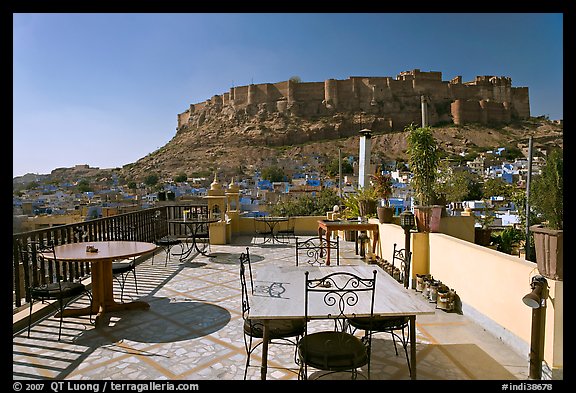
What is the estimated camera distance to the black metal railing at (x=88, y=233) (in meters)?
3.31

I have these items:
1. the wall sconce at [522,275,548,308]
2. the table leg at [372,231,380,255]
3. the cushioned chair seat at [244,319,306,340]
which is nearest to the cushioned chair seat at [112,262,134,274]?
the cushioned chair seat at [244,319,306,340]

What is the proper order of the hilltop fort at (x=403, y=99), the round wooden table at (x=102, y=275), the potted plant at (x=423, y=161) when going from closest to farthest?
the round wooden table at (x=102, y=275) → the potted plant at (x=423, y=161) → the hilltop fort at (x=403, y=99)

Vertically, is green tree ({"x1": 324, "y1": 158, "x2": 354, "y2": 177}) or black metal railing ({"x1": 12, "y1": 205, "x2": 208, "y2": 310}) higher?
green tree ({"x1": 324, "y1": 158, "x2": 354, "y2": 177})

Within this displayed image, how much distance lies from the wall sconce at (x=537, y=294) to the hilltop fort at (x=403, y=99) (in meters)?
47.8

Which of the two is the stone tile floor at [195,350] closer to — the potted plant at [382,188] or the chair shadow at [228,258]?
the chair shadow at [228,258]

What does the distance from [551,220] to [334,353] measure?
4.68 feet

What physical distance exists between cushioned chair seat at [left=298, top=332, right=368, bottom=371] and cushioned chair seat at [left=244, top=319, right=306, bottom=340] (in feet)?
0.53

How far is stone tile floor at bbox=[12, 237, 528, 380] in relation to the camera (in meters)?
2.19

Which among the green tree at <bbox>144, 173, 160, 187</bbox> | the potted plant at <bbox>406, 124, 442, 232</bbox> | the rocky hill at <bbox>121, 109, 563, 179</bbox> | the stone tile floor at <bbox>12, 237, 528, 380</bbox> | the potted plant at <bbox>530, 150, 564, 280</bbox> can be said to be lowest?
the stone tile floor at <bbox>12, 237, 528, 380</bbox>

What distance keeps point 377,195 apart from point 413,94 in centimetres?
4801

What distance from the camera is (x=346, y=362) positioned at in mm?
1759

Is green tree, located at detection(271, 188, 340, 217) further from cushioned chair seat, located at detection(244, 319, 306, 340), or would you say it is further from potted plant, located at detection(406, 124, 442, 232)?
cushioned chair seat, located at detection(244, 319, 306, 340)

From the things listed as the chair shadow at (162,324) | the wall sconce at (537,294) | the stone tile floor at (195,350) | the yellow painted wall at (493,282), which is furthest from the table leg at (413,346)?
the chair shadow at (162,324)

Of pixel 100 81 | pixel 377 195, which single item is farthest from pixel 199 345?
pixel 377 195
